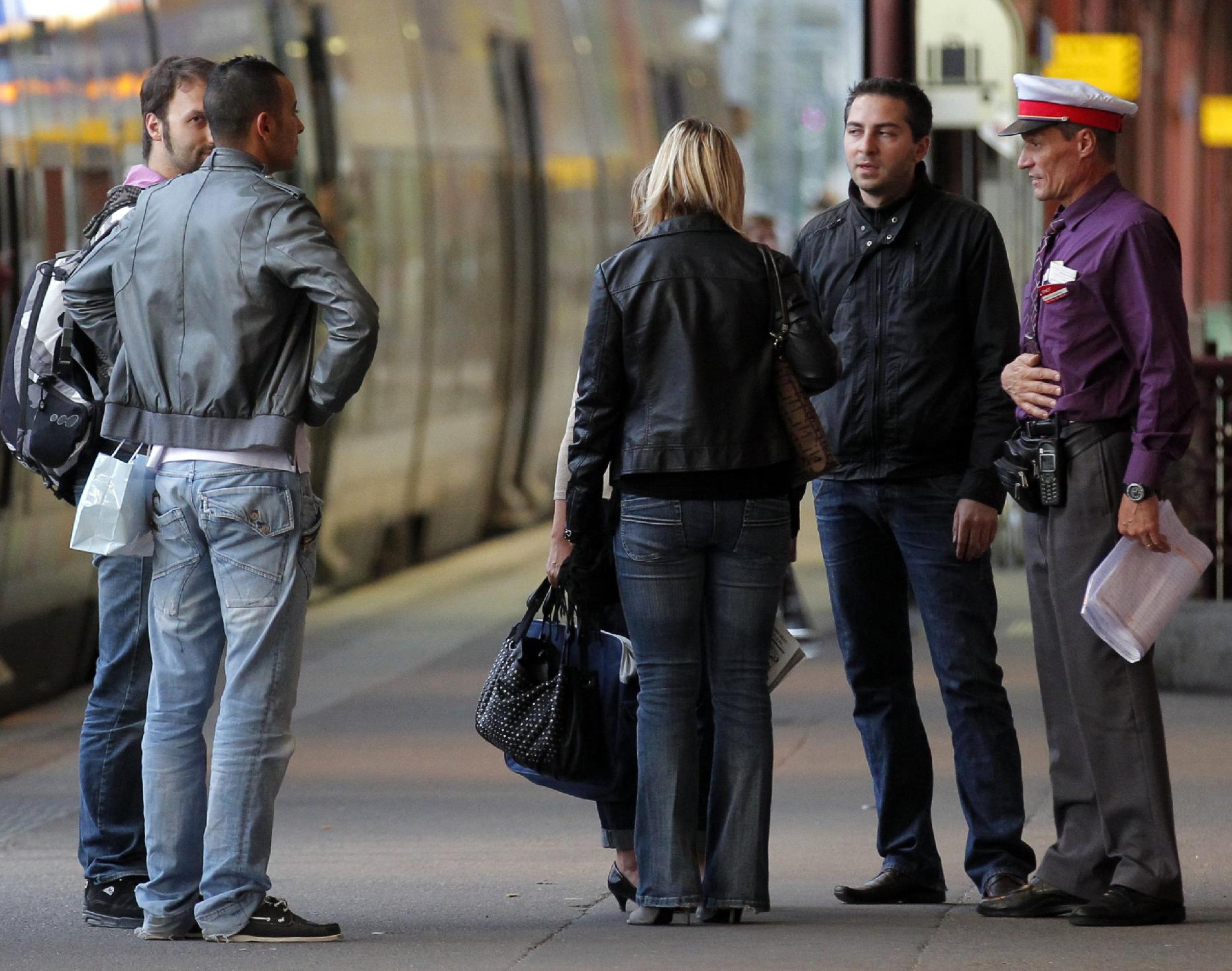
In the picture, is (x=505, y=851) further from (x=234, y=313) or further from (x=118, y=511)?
(x=234, y=313)

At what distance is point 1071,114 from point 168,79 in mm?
2006

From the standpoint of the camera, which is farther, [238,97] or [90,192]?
[90,192]

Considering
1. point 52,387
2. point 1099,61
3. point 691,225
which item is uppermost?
point 1099,61

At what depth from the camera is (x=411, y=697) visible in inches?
353

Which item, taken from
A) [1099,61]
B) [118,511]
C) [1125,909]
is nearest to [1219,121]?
[1099,61]

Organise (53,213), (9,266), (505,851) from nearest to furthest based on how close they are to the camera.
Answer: (505,851), (9,266), (53,213)

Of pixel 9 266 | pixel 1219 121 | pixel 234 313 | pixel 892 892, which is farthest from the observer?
pixel 1219 121

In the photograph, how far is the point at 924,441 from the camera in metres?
5.33

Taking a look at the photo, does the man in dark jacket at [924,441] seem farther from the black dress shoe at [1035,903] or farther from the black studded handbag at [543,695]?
the black studded handbag at [543,695]

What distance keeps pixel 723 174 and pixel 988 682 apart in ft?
4.40

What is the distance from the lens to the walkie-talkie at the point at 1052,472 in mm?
4961

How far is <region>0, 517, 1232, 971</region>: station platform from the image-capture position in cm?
481

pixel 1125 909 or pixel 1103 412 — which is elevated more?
pixel 1103 412

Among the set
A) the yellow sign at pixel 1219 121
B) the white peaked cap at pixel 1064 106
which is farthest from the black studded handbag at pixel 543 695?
the yellow sign at pixel 1219 121
